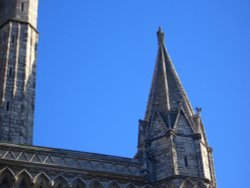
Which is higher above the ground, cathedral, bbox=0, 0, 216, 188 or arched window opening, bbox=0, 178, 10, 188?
cathedral, bbox=0, 0, 216, 188

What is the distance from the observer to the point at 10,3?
42.3 meters

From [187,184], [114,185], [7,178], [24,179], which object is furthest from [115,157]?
[7,178]

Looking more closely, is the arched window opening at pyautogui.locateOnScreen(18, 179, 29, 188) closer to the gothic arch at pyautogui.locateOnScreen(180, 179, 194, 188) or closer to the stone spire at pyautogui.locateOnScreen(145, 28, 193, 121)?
the gothic arch at pyautogui.locateOnScreen(180, 179, 194, 188)

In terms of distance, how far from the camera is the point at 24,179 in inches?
1199

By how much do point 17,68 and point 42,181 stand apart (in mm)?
10777

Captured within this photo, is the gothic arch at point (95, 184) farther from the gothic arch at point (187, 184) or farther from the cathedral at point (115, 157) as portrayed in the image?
the gothic arch at point (187, 184)

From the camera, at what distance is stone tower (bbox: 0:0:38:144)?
37.7 meters

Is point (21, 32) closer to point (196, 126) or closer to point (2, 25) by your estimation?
point (2, 25)

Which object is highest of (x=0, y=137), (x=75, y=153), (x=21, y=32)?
(x=21, y=32)

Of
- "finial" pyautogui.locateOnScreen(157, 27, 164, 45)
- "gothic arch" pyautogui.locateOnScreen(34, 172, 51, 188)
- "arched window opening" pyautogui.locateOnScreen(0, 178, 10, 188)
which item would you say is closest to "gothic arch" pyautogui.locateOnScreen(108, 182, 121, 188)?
"gothic arch" pyautogui.locateOnScreen(34, 172, 51, 188)

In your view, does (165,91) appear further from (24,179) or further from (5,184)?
(5,184)

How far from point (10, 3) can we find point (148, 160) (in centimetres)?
1516

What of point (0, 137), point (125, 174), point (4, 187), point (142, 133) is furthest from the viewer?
point (0, 137)

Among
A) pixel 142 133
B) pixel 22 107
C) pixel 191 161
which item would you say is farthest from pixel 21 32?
pixel 191 161
